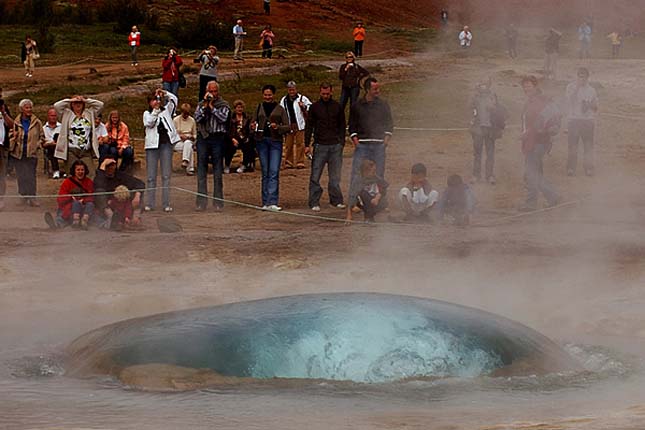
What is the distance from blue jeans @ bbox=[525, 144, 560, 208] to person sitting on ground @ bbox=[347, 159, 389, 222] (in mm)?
1824

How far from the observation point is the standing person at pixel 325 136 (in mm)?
13906

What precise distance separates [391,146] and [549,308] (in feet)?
34.9

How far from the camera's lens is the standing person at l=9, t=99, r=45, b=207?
579 inches

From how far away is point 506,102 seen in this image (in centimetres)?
2370

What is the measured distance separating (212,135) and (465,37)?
22.4 ft

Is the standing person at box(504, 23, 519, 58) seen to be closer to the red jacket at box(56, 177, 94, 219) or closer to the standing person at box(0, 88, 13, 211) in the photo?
the red jacket at box(56, 177, 94, 219)

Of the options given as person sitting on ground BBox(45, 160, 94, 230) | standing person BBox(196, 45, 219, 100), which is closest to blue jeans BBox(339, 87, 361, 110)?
standing person BBox(196, 45, 219, 100)

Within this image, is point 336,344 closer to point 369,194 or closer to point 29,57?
point 369,194

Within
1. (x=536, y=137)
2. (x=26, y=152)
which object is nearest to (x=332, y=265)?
(x=536, y=137)

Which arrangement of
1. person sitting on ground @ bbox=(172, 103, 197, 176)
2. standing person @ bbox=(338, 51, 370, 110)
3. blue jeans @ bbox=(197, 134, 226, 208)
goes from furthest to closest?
standing person @ bbox=(338, 51, 370, 110) → person sitting on ground @ bbox=(172, 103, 197, 176) → blue jeans @ bbox=(197, 134, 226, 208)

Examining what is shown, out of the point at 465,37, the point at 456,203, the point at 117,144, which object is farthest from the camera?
the point at 117,144

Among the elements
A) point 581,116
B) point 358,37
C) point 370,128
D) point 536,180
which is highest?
point 358,37

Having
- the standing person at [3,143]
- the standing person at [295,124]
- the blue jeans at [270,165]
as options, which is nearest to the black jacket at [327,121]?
the blue jeans at [270,165]

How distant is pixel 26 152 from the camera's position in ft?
48.5
